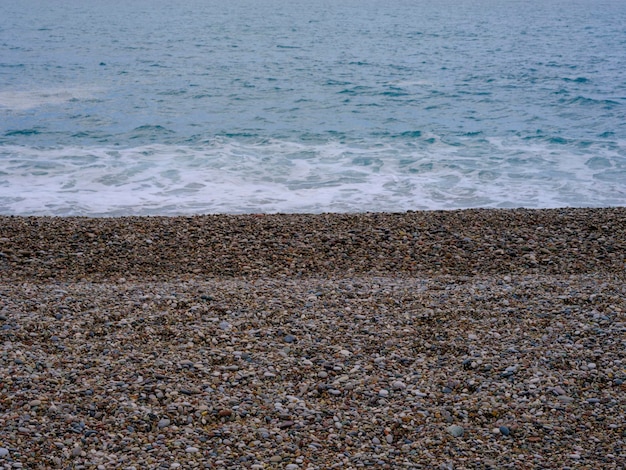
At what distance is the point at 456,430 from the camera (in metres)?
3.51

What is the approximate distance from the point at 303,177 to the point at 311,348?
6707mm

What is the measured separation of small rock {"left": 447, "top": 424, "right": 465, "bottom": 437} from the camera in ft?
11.4

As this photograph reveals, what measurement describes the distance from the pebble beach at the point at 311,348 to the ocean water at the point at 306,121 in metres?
2.80

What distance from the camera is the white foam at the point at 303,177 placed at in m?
9.35

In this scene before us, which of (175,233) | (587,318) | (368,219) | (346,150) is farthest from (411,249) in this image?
(346,150)

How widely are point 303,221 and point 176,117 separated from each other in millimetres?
9517

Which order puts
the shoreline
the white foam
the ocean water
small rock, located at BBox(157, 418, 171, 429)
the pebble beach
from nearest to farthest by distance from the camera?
1. the pebble beach
2. small rock, located at BBox(157, 418, 171, 429)
3. the shoreline
4. the white foam
5. the ocean water

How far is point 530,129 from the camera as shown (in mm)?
14781

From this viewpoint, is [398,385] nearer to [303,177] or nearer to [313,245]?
[313,245]

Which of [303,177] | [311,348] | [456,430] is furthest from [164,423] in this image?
[303,177]

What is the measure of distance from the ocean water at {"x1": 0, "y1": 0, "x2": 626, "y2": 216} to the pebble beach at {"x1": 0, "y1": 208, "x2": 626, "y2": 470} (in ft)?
9.19

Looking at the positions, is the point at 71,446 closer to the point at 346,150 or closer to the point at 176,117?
the point at 346,150

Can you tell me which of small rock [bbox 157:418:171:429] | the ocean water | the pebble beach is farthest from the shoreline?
small rock [bbox 157:418:171:429]

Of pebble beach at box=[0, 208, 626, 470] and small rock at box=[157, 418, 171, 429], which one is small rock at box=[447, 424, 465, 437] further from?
small rock at box=[157, 418, 171, 429]
